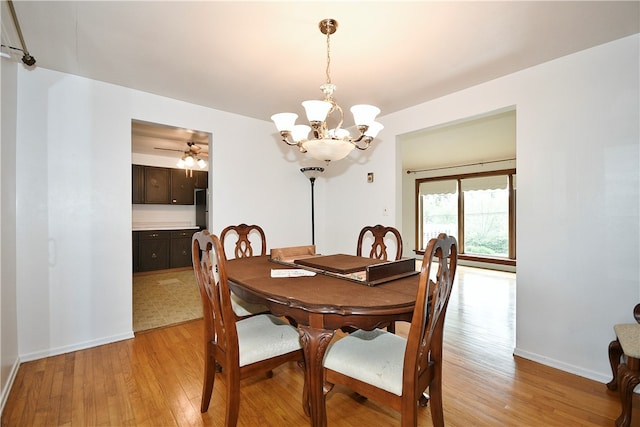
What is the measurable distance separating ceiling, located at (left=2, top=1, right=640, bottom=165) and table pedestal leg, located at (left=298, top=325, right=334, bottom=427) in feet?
5.71

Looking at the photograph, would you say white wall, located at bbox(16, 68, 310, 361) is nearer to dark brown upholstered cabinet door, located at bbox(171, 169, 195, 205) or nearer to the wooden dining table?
the wooden dining table

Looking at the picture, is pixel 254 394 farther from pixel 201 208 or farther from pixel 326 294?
pixel 201 208

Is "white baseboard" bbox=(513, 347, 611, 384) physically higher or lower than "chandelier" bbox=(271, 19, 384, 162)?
lower

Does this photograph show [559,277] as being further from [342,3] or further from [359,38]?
[342,3]

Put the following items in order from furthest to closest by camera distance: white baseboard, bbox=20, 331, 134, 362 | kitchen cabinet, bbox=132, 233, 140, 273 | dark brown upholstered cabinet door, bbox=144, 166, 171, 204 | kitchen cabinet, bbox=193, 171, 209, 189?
1. kitchen cabinet, bbox=193, 171, 209, 189
2. dark brown upholstered cabinet door, bbox=144, 166, 171, 204
3. kitchen cabinet, bbox=132, 233, 140, 273
4. white baseboard, bbox=20, 331, 134, 362

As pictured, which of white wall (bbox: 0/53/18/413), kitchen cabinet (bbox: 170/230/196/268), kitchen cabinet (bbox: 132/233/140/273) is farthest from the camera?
kitchen cabinet (bbox: 170/230/196/268)

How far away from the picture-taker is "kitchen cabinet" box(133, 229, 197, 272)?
5289 mm

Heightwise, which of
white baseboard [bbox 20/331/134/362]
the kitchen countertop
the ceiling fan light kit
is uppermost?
the ceiling fan light kit

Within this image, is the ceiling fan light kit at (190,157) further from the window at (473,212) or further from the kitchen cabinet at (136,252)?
the window at (473,212)

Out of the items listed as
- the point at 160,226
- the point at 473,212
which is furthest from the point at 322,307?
the point at 473,212

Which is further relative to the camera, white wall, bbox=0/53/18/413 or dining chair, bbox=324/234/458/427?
white wall, bbox=0/53/18/413

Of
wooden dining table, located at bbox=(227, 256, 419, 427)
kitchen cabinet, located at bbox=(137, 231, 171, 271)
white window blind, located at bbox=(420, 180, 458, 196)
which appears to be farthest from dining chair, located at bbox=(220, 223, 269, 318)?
white window blind, located at bbox=(420, 180, 458, 196)

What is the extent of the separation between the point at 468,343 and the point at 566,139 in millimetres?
1834

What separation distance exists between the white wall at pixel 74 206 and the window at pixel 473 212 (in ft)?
18.4
